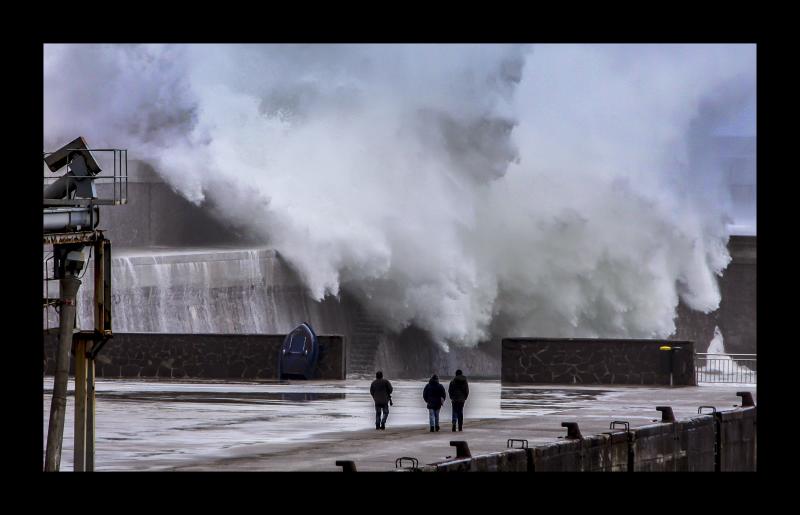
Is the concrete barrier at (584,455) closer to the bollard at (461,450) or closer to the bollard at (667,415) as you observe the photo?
the bollard at (461,450)

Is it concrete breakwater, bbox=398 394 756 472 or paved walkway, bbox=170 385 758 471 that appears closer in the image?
paved walkway, bbox=170 385 758 471

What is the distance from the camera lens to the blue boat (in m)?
28.2

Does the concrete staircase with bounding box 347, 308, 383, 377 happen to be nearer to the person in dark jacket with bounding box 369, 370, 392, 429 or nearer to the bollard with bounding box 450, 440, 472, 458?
the person in dark jacket with bounding box 369, 370, 392, 429

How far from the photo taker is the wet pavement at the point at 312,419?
15234 millimetres

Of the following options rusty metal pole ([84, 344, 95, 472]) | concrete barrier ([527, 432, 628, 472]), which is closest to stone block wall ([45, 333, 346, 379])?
concrete barrier ([527, 432, 628, 472])

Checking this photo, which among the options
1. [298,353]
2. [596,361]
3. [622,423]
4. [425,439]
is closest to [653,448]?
[622,423]

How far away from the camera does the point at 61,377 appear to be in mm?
15289

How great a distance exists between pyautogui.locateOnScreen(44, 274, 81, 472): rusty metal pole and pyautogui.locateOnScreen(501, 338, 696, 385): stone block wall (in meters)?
13.6

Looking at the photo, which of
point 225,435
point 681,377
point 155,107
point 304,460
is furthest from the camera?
point 155,107

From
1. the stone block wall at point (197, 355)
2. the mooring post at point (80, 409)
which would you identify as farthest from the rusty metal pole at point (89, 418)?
the stone block wall at point (197, 355)

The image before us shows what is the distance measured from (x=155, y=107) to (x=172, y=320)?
12.3 metres
